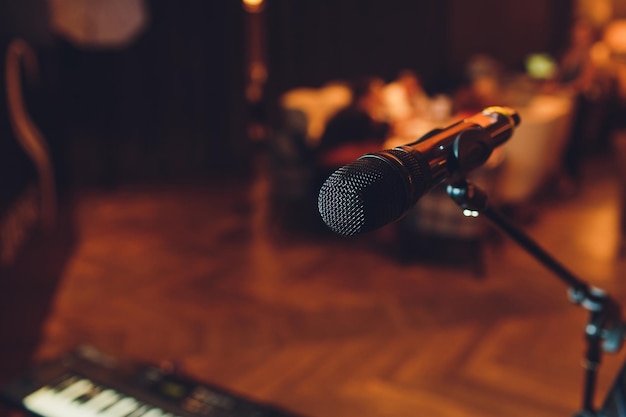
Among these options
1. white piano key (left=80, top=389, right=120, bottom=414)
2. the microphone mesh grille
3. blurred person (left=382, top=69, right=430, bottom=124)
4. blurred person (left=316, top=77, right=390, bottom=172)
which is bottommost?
blurred person (left=382, top=69, right=430, bottom=124)

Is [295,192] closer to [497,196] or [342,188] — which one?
[497,196]

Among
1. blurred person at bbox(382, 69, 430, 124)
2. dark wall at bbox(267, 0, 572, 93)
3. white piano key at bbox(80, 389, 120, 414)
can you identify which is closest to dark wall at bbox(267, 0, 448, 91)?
dark wall at bbox(267, 0, 572, 93)

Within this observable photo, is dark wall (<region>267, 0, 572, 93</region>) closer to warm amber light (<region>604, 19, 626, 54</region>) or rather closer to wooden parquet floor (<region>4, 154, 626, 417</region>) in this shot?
warm amber light (<region>604, 19, 626, 54</region>)

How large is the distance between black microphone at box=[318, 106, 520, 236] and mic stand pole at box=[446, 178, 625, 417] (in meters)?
0.09

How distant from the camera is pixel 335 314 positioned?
394 cm

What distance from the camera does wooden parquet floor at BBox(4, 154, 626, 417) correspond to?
3.16m

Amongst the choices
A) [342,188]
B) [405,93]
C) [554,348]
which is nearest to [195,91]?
[405,93]

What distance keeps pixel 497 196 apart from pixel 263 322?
2049 mm

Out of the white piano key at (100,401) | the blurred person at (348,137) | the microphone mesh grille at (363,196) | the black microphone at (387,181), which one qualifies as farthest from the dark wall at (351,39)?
the microphone mesh grille at (363,196)

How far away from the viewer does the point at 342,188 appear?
971 mm

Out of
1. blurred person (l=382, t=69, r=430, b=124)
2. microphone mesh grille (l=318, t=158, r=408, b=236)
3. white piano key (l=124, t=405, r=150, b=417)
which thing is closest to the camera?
microphone mesh grille (l=318, t=158, r=408, b=236)

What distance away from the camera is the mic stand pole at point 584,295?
121cm

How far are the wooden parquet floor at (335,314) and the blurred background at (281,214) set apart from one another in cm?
2

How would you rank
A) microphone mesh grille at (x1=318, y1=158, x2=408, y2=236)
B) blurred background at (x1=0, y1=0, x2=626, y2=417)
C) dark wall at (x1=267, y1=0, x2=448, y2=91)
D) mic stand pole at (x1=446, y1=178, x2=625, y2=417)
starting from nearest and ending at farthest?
microphone mesh grille at (x1=318, y1=158, x2=408, y2=236) < mic stand pole at (x1=446, y1=178, x2=625, y2=417) < blurred background at (x1=0, y1=0, x2=626, y2=417) < dark wall at (x1=267, y1=0, x2=448, y2=91)
